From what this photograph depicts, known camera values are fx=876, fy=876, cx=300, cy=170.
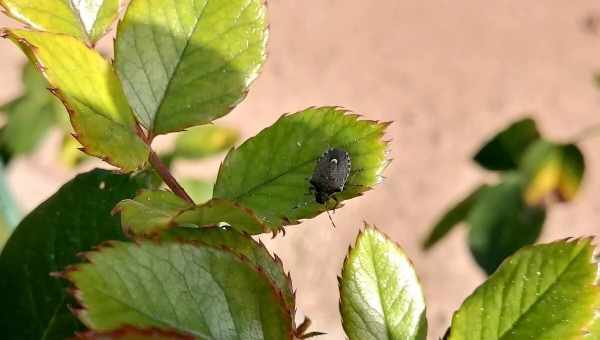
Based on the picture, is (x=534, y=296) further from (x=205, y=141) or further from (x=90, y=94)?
(x=205, y=141)

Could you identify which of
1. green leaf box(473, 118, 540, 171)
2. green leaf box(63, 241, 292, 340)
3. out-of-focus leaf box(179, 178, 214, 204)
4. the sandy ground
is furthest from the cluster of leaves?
Result: the sandy ground

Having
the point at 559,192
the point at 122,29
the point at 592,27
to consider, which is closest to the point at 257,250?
the point at 122,29

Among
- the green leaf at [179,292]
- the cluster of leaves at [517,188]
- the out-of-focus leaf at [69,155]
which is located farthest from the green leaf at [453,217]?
the green leaf at [179,292]

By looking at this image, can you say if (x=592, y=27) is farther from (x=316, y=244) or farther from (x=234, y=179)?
(x=234, y=179)

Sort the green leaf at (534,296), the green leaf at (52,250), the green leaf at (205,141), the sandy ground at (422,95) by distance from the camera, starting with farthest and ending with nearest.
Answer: the sandy ground at (422,95), the green leaf at (205,141), the green leaf at (52,250), the green leaf at (534,296)

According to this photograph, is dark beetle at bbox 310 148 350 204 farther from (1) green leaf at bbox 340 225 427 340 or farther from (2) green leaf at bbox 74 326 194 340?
(2) green leaf at bbox 74 326 194 340

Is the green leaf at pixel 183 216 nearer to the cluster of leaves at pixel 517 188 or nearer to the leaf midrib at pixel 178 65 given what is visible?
the leaf midrib at pixel 178 65
